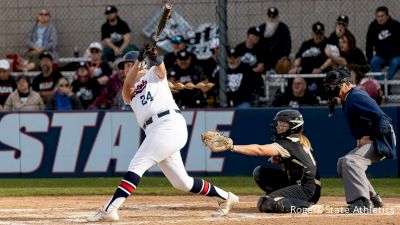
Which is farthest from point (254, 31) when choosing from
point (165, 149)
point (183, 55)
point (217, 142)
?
point (217, 142)

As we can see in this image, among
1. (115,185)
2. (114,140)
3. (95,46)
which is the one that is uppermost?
(95,46)

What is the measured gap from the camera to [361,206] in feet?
32.9

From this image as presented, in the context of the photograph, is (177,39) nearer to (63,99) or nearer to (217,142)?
(63,99)

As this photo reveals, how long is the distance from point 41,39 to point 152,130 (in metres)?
9.68

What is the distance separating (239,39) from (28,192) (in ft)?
21.6

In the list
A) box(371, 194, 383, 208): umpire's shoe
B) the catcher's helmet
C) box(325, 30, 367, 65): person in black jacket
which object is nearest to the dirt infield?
box(371, 194, 383, 208): umpire's shoe

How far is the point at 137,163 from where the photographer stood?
978 cm

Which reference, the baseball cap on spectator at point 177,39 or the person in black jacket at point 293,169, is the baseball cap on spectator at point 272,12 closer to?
the baseball cap on spectator at point 177,39

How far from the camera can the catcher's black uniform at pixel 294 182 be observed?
397 inches

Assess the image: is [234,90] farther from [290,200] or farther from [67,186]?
[290,200]

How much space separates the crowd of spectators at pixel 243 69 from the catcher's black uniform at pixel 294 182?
209 inches

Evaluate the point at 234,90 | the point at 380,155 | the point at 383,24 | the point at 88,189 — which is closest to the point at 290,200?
the point at 380,155

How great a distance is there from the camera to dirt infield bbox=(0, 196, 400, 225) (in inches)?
380

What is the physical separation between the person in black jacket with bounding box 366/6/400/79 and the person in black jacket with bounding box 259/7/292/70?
4.82ft
